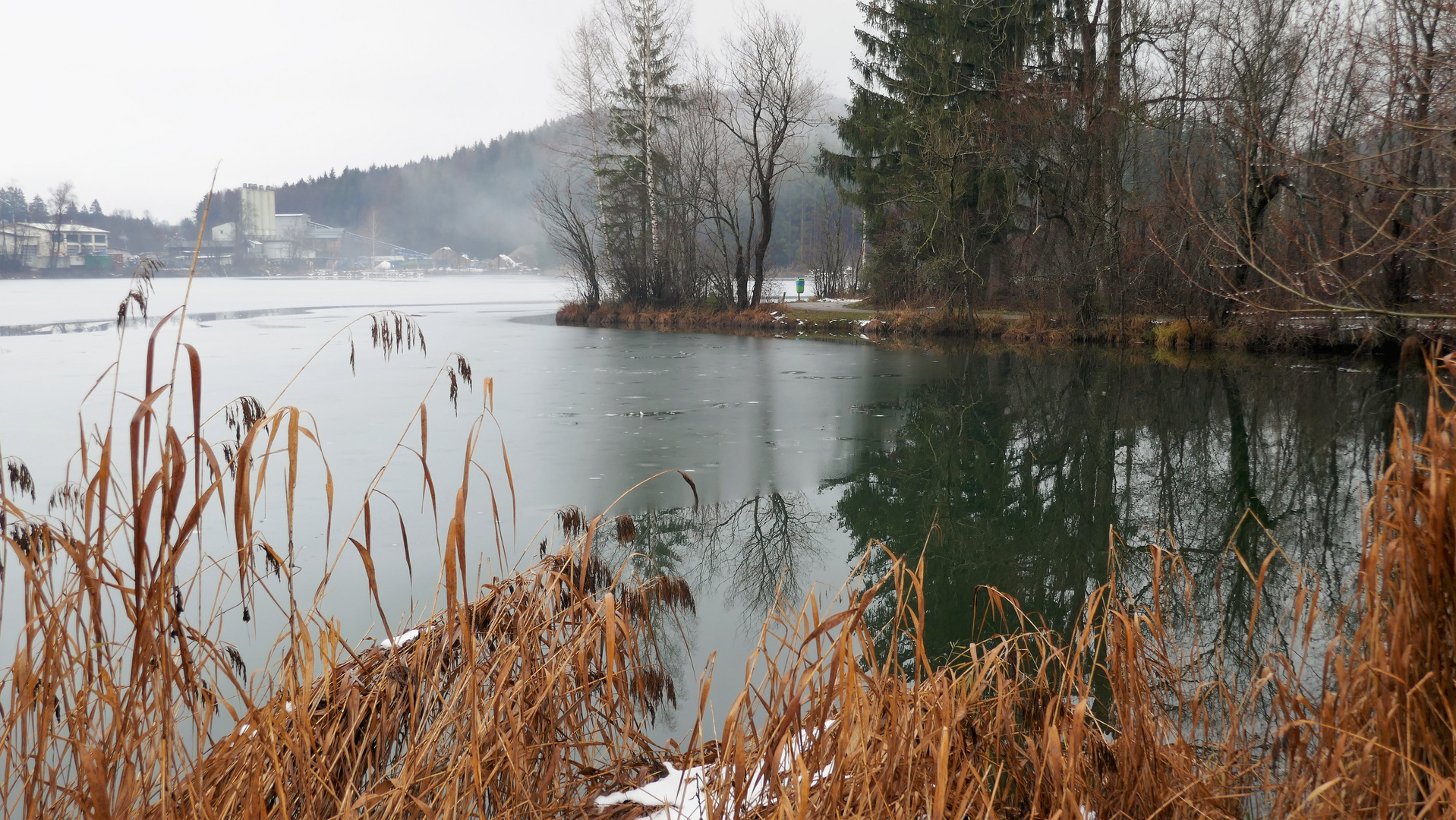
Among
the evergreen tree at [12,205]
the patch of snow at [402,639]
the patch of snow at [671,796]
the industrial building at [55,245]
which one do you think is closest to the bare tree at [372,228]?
the industrial building at [55,245]

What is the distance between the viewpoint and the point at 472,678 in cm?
201

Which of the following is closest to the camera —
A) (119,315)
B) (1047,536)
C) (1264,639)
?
(119,315)

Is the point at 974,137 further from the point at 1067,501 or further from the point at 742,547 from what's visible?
the point at 742,547

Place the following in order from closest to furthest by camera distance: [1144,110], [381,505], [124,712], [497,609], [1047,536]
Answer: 1. [124,712]
2. [497,609]
3. [1047,536]
4. [381,505]
5. [1144,110]

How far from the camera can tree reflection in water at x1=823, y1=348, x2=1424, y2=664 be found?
4781 millimetres

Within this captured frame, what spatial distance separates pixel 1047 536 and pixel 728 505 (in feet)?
6.51

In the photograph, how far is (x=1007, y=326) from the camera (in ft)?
60.6

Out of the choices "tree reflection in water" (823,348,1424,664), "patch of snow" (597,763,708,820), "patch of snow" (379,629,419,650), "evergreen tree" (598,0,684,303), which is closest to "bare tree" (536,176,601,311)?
"evergreen tree" (598,0,684,303)

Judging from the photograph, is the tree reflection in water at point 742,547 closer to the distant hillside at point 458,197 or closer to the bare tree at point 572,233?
the bare tree at point 572,233

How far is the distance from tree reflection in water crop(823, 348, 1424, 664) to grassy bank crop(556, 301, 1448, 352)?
2.47 m

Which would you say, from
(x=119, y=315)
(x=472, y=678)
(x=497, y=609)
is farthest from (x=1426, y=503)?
(x=119, y=315)

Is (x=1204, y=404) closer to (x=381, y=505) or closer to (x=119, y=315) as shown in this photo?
(x=381, y=505)

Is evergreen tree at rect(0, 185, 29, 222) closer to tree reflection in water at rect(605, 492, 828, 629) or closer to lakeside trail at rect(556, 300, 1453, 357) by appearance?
lakeside trail at rect(556, 300, 1453, 357)

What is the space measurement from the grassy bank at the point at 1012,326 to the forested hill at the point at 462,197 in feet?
190
